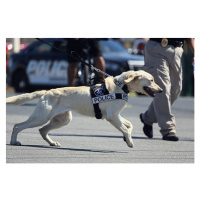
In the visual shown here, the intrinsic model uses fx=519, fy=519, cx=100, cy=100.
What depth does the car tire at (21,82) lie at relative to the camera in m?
15.5

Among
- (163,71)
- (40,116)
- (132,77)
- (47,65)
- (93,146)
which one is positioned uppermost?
(47,65)

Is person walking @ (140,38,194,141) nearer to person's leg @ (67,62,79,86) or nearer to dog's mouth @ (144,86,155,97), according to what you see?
dog's mouth @ (144,86,155,97)

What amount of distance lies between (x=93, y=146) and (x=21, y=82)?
9.30 m

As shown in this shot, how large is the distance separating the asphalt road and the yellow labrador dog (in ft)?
0.90

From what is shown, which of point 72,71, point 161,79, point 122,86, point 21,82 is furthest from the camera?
point 21,82

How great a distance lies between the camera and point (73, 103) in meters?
6.17

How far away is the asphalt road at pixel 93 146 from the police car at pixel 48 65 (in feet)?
18.5

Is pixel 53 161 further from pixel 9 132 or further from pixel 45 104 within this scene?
pixel 9 132

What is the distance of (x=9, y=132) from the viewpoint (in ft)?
22.0

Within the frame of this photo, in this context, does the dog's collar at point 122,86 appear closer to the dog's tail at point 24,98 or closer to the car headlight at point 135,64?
the dog's tail at point 24,98

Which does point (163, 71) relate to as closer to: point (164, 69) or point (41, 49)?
point (164, 69)

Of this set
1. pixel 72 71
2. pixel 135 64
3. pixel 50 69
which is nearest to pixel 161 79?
pixel 72 71

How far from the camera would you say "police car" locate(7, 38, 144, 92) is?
14648 mm

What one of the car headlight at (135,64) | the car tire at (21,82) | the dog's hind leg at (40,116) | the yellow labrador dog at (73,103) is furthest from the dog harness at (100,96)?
the car tire at (21,82)
